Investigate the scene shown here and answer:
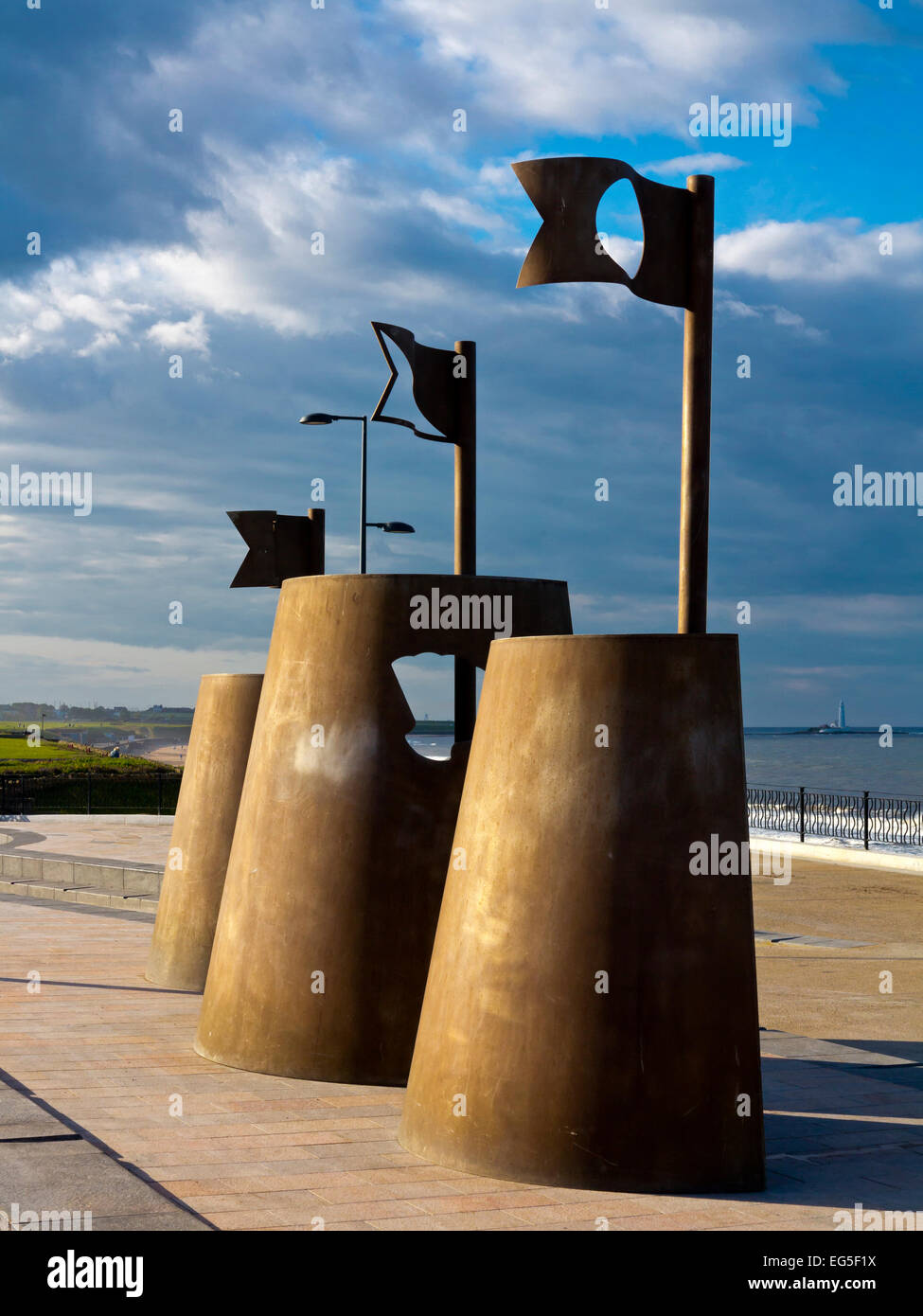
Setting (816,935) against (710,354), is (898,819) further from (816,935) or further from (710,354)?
(710,354)

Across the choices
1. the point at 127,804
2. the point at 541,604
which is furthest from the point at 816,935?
the point at 127,804

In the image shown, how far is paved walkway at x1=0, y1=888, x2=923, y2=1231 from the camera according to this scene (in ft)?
20.3

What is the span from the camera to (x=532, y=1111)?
667cm

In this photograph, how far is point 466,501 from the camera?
32.7 feet

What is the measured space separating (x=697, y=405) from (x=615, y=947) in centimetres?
277

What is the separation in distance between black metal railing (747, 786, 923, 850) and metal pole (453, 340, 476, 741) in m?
19.5

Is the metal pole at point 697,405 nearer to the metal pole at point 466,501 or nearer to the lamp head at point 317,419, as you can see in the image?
the metal pole at point 466,501

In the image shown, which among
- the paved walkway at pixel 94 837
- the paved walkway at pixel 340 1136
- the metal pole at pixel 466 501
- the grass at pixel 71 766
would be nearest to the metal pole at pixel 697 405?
the metal pole at pixel 466 501

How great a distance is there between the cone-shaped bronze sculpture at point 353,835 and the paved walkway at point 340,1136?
0.35 meters

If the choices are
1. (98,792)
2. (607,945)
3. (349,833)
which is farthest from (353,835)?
(98,792)

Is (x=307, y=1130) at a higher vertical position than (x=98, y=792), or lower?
lower

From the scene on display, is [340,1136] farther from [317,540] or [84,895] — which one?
[84,895]
